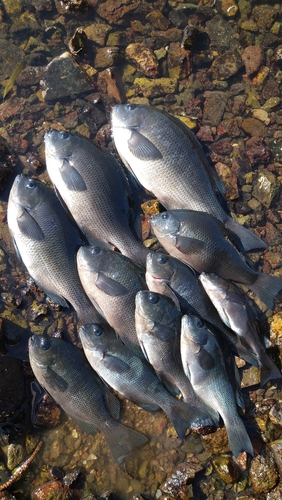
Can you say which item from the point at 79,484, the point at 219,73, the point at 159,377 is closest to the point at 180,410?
the point at 159,377

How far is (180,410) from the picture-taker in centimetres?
402

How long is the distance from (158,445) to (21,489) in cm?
136

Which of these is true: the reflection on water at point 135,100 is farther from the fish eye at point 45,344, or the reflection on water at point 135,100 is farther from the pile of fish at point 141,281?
the fish eye at point 45,344

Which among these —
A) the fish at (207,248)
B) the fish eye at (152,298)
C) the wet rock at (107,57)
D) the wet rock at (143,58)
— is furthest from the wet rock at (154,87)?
the fish eye at (152,298)

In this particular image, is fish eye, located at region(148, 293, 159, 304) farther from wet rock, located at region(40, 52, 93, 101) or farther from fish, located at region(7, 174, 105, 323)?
wet rock, located at region(40, 52, 93, 101)

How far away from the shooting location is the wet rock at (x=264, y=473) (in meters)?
4.03

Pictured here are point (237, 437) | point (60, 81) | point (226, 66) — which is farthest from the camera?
point (226, 66)

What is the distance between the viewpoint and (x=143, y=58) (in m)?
5.70

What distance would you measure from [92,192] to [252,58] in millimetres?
3122

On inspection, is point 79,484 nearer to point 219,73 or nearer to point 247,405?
point 247,405

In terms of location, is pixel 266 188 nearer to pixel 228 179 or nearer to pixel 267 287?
pixel 228 179

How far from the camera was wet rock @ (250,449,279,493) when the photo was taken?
4.03 meters

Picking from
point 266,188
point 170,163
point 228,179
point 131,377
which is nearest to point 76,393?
point 131,377

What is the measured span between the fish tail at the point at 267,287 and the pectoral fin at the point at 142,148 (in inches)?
65.7
